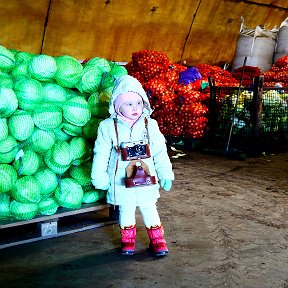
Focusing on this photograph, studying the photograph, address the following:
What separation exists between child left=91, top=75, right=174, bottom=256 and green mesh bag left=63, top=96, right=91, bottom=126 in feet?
0.92

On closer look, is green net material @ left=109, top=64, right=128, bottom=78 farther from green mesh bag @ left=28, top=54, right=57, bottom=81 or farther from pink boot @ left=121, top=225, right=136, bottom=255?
pink boot @ left=121, top=225, right=136, bottom=255

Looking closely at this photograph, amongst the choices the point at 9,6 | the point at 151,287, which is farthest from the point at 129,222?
the point at 9,6

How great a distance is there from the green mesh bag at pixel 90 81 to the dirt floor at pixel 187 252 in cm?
121

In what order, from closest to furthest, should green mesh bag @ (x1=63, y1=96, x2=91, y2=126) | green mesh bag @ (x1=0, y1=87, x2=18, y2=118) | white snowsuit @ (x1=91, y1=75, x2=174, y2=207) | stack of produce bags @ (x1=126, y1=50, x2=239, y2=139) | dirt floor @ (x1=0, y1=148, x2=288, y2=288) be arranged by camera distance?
1. dirt floor @ (x1=0, y1=148, x2=288, y2=288)
2. green mesh bag @ (x1=0, y1=87, x2=18, y2=118)
3. white snowsuit @ (x1=91, y1=75, x2=174, y2=207)
4. green mesh bag @ (x1=63, y1=96, x2=91, y2=126)
5. stack of produce bags @ (x1=126, y1=50, x2=239, y2=139)

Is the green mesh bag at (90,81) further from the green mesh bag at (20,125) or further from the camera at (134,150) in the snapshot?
the camera at (134,150)

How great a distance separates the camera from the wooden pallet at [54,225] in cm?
329

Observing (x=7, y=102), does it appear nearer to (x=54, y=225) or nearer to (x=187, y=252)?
(x=54, y=225)

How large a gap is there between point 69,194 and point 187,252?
3.38 ft

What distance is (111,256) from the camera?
3.20 metres

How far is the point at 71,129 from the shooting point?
3.44 metres

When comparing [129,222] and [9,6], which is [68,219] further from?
[9,6]

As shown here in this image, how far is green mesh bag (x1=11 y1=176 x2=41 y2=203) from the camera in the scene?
314 centimetres

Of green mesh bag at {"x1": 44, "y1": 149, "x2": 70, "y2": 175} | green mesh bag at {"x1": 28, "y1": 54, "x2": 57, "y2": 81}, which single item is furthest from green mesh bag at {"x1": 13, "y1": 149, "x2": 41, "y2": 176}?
green mesh bag at {"x1": 28, "y1": 54, "x2": 57, "y2": 81}

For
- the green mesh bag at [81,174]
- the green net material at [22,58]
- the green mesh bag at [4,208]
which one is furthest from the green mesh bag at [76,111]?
the green mesh bag at [4,208]
